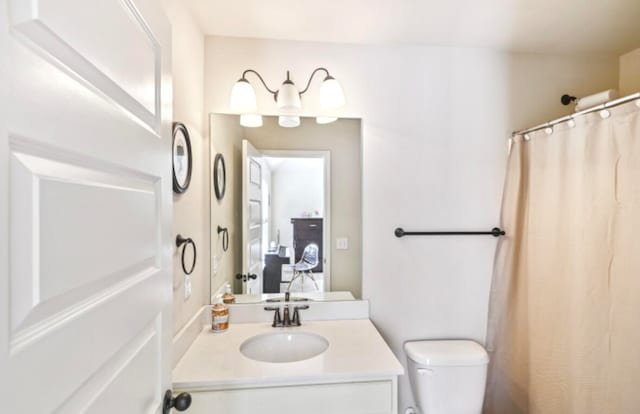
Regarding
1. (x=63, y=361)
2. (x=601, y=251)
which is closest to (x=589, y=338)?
(x=601, y=251)

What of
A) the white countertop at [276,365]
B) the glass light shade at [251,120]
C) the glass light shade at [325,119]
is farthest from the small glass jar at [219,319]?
the glass light shade at [325,119]

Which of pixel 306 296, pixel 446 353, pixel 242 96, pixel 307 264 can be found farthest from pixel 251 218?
pixel 446 353

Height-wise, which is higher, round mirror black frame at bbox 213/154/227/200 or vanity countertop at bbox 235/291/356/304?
round mirror black frame at bbox 213/154/227/200

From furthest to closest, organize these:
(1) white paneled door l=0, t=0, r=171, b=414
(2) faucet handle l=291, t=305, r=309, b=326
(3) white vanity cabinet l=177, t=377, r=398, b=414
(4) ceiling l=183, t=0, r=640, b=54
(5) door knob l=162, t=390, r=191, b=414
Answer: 1. (2) faucet handle l=291, t=305, r=309, b=326
2. (4) ceiling l=183, t=0, r=640, b=54
3. (3) white vanity cabinet l=177, t=377, r=398, b=414
4. (5) door knob l=162, t=390, r=191, b=414
5. (1) white paneled door l=0, t=0, r=171, b=414

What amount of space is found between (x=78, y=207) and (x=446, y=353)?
5.54ft

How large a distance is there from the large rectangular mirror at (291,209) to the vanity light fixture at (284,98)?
0.07 metres

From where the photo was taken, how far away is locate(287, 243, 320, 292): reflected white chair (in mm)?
1774

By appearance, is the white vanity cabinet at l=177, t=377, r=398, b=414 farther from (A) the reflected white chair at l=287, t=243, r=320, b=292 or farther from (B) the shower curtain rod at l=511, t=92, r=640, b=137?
(B) the shower curtain rod at l=511, t=92, r=640, b=137

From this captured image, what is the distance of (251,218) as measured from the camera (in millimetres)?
1761

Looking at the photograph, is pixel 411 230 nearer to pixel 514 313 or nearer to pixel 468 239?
pixel 468 239

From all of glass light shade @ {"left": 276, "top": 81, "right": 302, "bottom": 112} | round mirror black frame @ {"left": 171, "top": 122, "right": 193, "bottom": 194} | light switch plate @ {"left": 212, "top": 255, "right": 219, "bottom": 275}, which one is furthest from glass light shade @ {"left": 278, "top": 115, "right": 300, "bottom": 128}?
light switch plate @ {"left": 212, "top": 255, "right": 219, "bottom": 275}

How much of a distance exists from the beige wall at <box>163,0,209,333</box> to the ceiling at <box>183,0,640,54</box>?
169 mm

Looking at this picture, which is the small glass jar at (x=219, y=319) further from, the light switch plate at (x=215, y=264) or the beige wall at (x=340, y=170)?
the beige wall at (x=340, y=170)

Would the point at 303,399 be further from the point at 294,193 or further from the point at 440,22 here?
the point at 440,22
